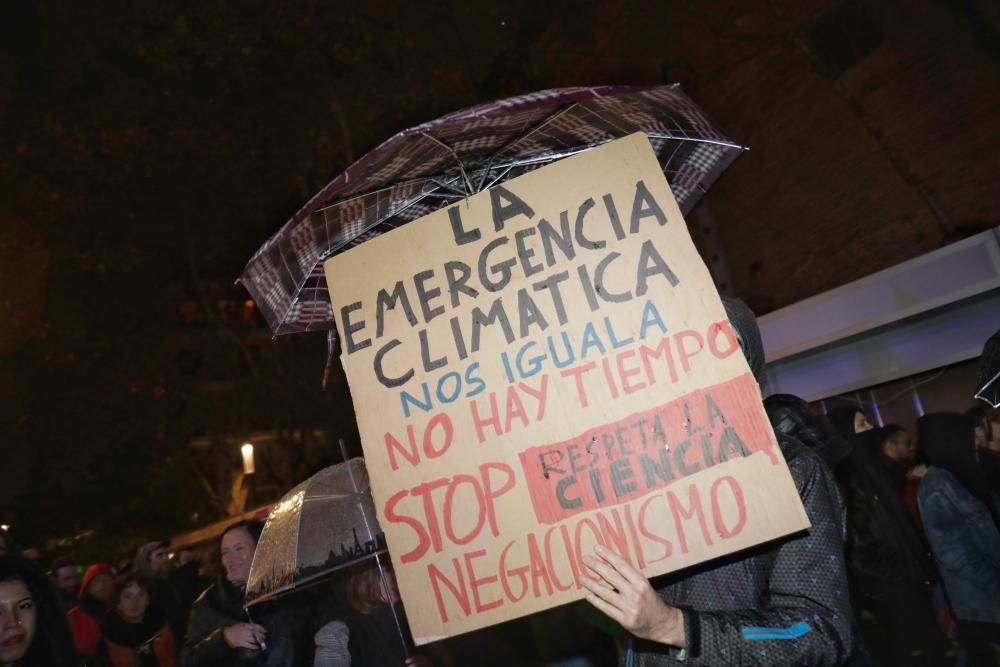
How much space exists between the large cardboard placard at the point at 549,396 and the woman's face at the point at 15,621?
314 cm

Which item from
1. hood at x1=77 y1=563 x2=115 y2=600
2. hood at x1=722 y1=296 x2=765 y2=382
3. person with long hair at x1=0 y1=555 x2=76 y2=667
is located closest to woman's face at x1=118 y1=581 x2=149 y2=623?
hood at x1=77 y1=563 x2=115 y2=600

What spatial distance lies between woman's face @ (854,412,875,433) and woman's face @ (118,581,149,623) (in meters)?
6.32

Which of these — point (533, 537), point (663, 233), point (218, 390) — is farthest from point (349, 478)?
point (218, 390)

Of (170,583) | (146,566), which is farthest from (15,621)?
(146,566)

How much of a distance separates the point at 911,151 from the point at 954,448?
2.46 m

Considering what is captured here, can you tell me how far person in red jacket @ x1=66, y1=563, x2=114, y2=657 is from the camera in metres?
6.16

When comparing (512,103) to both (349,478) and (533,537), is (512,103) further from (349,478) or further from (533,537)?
(349,478)

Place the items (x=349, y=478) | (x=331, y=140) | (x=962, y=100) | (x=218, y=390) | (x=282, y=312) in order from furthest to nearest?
1. (x=218, y=390)
2. (x=331, y=140)
3. (x=962, y=100)
4. (x=349, y=478)
5. (x=282, y=312)

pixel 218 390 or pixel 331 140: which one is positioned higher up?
pixel 331 140

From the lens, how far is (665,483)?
70.1 inches

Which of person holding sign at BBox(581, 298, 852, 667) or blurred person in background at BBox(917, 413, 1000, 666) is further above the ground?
person holding sign at BBox(581, 298, 852, 667)

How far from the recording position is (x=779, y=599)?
182 centimetres

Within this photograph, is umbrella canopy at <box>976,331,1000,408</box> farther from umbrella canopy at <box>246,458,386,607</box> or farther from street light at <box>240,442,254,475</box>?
street light at <box>240,442,254,475</box>

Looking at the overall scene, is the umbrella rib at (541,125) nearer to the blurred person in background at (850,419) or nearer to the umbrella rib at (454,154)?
the umbrella rib at (454,154)
